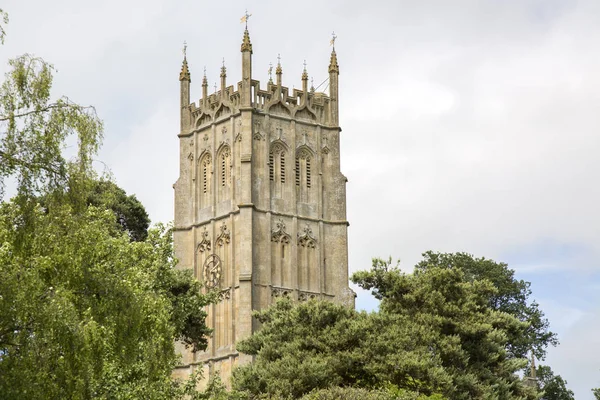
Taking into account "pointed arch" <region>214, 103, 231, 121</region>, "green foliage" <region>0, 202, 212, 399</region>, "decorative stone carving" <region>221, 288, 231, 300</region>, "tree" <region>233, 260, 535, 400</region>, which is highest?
"pointed arch" <region>214, 103, 231, 121</region>

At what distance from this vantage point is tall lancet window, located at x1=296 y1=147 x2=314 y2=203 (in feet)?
257

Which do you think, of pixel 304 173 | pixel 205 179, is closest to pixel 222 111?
pixel 205 179

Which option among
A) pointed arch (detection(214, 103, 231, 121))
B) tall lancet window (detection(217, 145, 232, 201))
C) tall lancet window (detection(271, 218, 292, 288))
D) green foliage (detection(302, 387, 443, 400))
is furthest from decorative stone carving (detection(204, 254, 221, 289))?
green foliage (detection(302, 387, 443, 400))

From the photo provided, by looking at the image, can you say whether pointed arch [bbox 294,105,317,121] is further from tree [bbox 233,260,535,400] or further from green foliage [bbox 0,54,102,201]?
green foliage [bbox 0,54,102,201]

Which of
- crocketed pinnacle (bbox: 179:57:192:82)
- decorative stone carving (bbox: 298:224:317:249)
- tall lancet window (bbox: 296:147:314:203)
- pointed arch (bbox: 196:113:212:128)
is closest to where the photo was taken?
decorative stone carving (bbox: 298:224:317:249)

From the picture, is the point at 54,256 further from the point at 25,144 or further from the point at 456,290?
the point at 456,290

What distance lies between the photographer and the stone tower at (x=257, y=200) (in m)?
75.2

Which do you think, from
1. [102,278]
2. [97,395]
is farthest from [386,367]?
[102,278]

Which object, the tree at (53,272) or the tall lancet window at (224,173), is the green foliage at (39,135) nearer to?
the tree at (53,272)

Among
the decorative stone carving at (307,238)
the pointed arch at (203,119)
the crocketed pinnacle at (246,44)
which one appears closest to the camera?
the decorative stone carving at (307,238)

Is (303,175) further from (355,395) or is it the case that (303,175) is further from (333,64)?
(355,395)

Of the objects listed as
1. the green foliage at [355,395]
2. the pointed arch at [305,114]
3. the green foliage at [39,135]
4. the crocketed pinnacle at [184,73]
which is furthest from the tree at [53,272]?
the crocketed pinnacle at [184,73]

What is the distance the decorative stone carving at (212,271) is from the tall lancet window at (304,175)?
19.8 ft

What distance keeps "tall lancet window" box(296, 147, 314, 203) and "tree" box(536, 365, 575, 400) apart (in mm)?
16752
